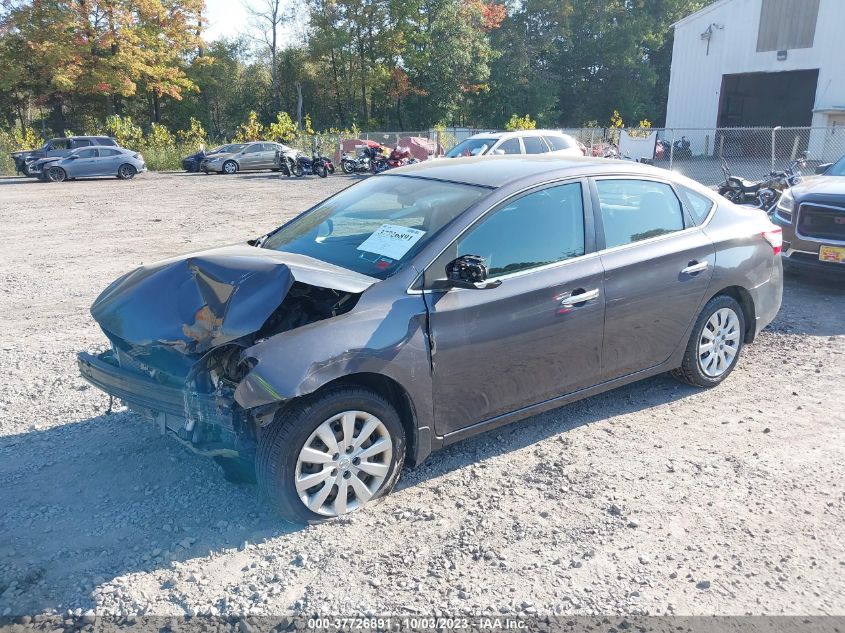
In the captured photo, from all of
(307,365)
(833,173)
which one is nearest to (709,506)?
(307,365)

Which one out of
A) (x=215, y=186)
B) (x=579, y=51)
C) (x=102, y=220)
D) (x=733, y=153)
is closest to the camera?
(x=102, y=220)

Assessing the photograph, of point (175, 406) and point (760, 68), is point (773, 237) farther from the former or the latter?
point (760, 68)

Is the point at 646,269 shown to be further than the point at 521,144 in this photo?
No

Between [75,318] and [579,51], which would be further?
[579,51]

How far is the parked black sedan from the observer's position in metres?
7.92

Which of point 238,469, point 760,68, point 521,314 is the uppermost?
point 760,68

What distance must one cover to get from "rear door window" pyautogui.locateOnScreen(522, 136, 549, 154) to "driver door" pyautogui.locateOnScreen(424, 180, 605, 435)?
1434 cm

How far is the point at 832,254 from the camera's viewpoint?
25.9ft

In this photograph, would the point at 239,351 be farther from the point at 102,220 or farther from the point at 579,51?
the point at 579,51

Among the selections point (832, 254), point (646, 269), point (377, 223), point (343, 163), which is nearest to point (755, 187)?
point (832, 254)

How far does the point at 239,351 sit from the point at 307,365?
50 centimetres

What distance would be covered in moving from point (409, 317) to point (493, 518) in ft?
3.72

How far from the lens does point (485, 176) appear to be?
4430 millimetres

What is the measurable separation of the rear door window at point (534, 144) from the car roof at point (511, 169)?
1358 centimetres
